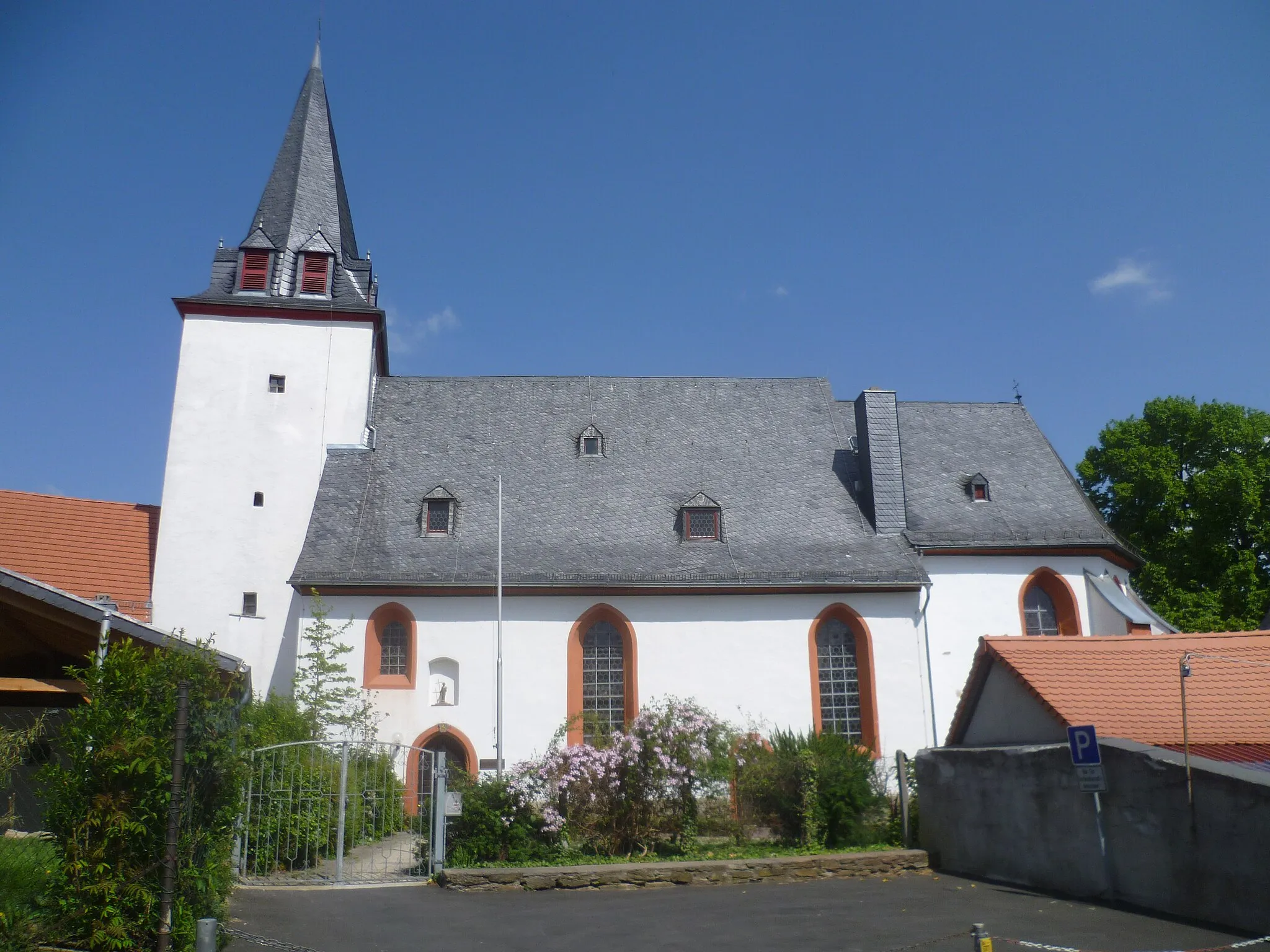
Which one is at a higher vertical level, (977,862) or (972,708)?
(972,708)

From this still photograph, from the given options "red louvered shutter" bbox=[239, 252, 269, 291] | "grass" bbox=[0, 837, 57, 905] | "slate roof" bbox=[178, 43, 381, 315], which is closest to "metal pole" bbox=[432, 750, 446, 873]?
"grass" bbox=[0, 837, 57, 905]

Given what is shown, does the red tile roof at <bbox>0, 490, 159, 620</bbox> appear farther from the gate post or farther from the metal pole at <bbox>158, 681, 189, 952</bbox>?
the metal pole at <bbox>158, 681, 189, 952</bbox>

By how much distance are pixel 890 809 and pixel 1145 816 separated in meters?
5.96

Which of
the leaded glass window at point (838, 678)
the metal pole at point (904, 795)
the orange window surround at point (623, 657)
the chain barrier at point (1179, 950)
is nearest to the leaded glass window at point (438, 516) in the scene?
the orange window surround at point (623, 657)

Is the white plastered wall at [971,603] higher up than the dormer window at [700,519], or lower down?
lower down

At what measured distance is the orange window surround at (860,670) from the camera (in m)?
19.6

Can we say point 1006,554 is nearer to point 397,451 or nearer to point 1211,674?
point 1211,674

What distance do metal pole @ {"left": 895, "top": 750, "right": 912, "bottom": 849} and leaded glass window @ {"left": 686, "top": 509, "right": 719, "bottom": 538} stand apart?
24.3 feet

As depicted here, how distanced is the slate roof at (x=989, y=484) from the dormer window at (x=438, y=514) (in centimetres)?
936

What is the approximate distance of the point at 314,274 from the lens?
2317 centimetres

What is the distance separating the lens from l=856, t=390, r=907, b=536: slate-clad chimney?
21.4 meters

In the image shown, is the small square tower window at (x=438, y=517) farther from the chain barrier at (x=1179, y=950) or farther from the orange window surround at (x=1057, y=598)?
the chain barrier at (x=1179, y=950)

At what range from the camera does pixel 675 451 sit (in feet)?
76.3

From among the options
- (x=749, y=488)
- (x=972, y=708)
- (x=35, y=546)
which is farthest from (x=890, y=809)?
(x=35, y=546)
